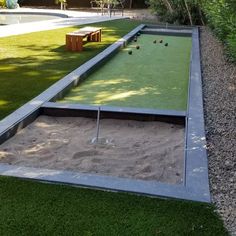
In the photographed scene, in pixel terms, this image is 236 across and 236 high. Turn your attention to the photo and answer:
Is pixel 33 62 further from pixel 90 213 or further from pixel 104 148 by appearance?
pixel 90 213

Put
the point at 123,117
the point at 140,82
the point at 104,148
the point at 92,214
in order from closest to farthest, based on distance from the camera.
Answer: the point at 92,214
the point at 104,148
the point at 123,117
the point at 140,82

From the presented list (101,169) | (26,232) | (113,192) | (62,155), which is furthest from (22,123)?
(26,232)

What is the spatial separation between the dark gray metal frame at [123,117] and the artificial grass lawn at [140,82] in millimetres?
236

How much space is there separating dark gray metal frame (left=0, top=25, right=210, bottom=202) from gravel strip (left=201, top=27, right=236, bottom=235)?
0.11 metres

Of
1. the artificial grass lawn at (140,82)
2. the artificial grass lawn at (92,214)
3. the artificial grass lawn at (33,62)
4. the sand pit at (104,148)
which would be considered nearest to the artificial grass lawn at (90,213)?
the artificial grass lawn at (92,214)

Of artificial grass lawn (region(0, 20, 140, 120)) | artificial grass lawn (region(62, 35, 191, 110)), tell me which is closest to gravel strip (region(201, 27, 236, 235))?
artificial grass lawn (region(62, 35, 191, 110))

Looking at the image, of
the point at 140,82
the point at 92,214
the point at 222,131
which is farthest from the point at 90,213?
the point at 140,82

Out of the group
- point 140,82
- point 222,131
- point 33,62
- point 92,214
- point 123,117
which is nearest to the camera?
point 92,214

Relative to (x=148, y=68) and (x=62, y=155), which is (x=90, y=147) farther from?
(x=148, y=68)

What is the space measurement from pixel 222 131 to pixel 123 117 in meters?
1.32

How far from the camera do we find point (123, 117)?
17.7ft

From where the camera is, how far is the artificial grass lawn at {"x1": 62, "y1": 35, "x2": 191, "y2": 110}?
20.7 ft

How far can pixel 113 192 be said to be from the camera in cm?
327

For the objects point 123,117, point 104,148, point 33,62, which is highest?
point 33,62
